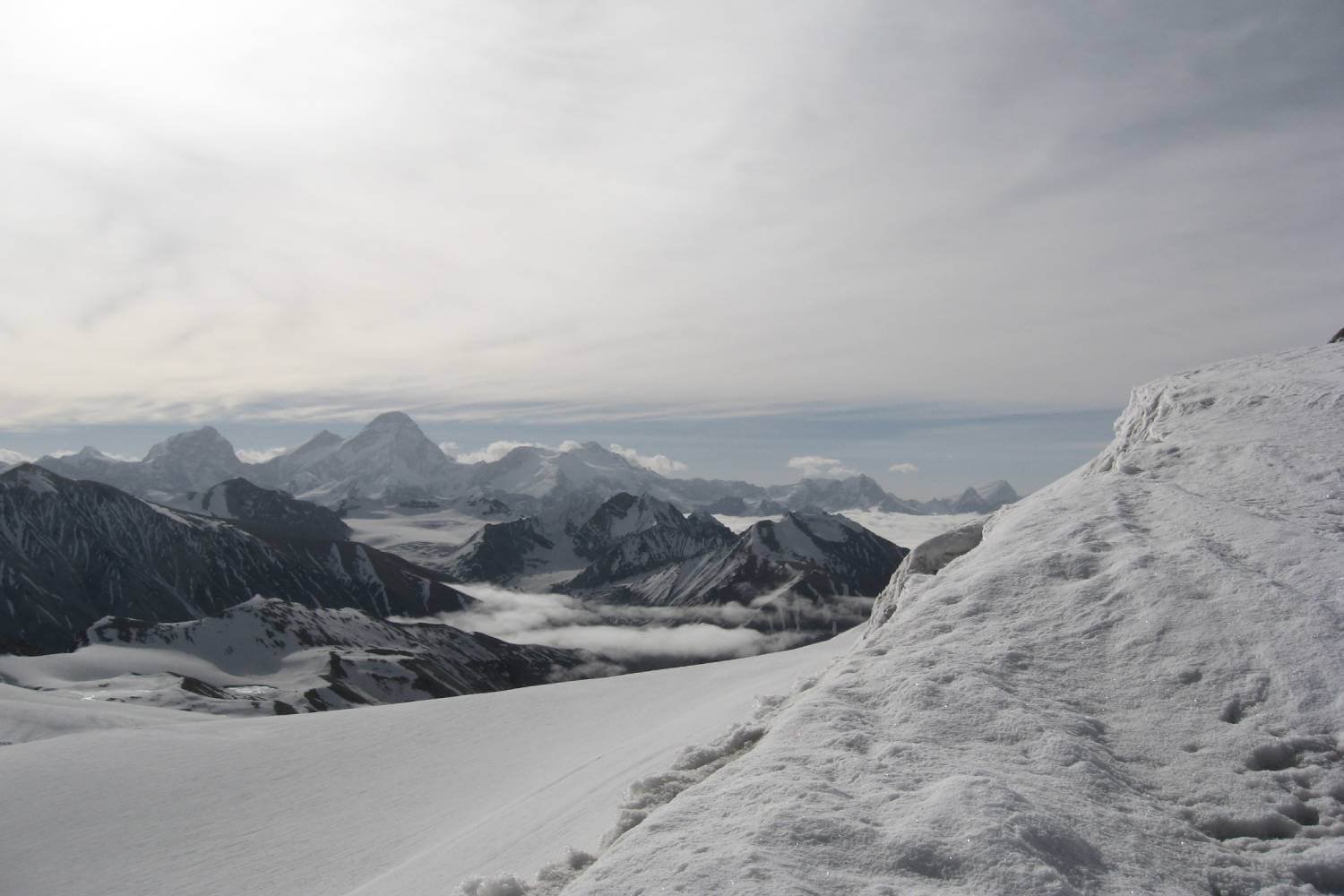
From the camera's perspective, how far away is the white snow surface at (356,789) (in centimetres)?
1489

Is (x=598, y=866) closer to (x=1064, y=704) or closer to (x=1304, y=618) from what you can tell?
(x=1064, y=704)

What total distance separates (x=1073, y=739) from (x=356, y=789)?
A: 67.2 feet

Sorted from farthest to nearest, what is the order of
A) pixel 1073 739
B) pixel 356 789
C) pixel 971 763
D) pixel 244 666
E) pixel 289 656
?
1. pixel 289 656
2. pixel 244 666
3. pixel 356 789
4. pixel 1073 739
5. pixel 971 763

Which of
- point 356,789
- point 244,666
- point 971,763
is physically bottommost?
point 244,666

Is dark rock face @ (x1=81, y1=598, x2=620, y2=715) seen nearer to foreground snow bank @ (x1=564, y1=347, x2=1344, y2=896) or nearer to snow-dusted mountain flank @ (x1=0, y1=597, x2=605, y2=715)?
snow-dusted mountain flank @ (x1=0, y1=597, x2=605, y2=715)

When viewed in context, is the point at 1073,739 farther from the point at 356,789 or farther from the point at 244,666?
the point at 244,666

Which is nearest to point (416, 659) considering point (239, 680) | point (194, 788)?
point (239, 680)

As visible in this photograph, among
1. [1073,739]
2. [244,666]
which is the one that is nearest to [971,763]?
[1073,739]

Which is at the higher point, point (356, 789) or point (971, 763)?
point (971, 763)

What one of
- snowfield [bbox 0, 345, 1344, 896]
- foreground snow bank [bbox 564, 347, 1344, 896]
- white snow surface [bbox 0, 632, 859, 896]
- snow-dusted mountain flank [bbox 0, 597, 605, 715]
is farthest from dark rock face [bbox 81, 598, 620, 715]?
foreground snow bank [bbox 564, 347, 1344, 896]

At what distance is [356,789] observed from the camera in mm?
22406

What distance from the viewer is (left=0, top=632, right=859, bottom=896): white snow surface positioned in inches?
586

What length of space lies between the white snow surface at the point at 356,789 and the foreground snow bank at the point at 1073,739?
10.8ft

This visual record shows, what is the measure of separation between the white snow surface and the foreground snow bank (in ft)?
10.8
